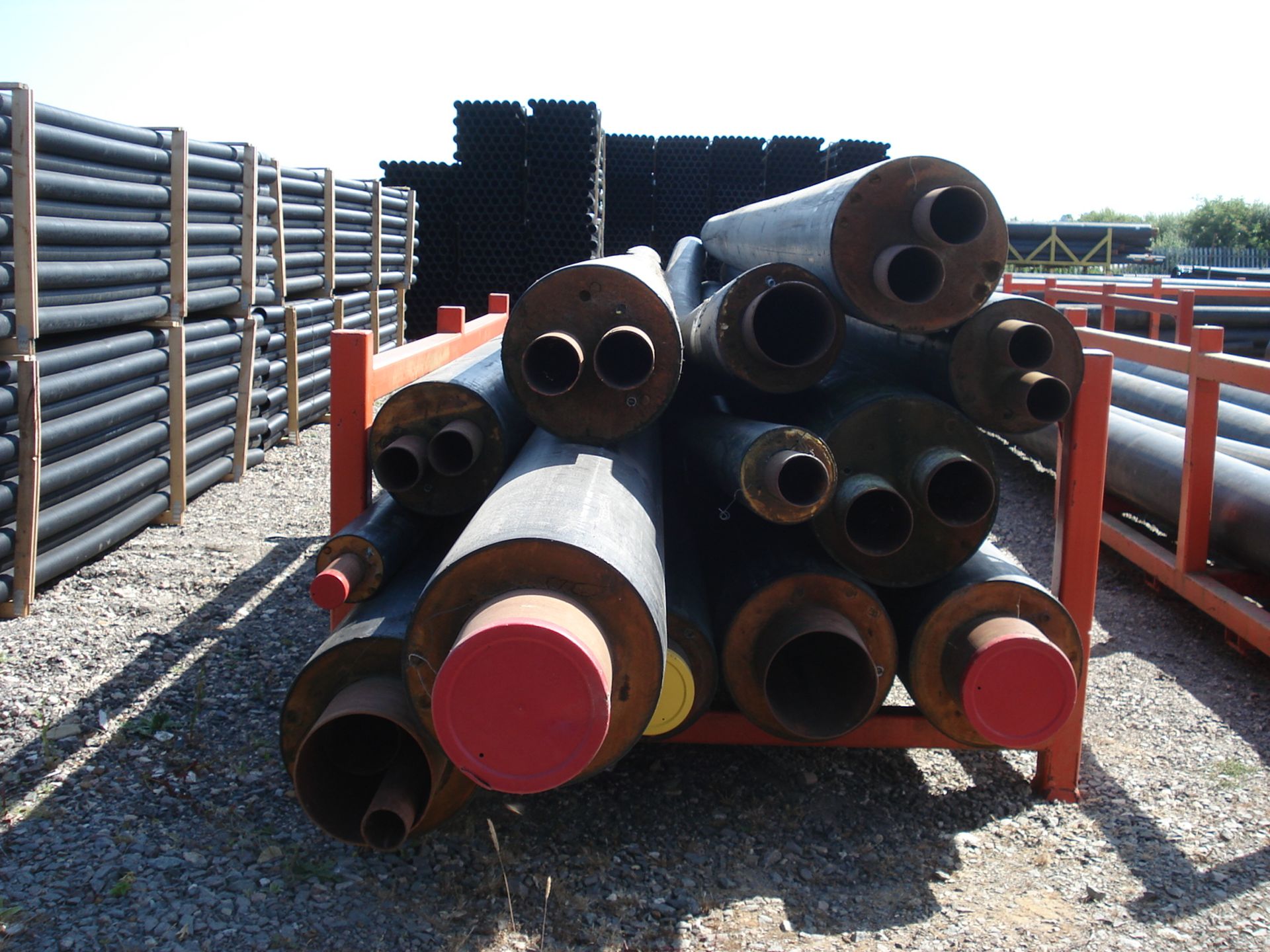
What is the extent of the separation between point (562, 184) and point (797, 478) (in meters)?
7.17

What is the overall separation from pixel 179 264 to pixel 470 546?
182 inches

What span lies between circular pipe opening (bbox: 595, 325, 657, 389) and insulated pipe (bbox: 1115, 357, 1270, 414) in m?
5.06

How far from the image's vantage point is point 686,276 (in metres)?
5.94

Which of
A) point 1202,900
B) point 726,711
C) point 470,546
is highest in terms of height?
point 470,546

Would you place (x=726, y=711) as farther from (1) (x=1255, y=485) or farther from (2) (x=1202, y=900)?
(1) (x=1255, y=485)

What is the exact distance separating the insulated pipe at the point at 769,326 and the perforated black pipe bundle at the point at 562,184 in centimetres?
647

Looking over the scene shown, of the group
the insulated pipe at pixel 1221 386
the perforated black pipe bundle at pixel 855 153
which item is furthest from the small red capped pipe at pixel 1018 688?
the perforated black pipe bundle at pixel 855 153

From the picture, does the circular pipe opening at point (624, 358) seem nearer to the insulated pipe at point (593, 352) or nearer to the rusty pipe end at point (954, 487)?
the insulated pipe at point (593, 352)

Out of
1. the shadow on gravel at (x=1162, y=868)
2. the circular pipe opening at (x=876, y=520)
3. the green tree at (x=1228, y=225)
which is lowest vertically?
the shadow on gravel at (x=1162, y=868)

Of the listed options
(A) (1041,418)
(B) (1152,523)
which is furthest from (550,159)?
(A) (1041,418)

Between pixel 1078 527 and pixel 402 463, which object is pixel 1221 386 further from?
pixel 402 463

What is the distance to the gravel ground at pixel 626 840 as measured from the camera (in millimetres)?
2457

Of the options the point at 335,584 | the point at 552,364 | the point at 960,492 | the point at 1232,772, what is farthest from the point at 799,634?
the point at 1232,772

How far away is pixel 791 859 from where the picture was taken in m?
2.80
